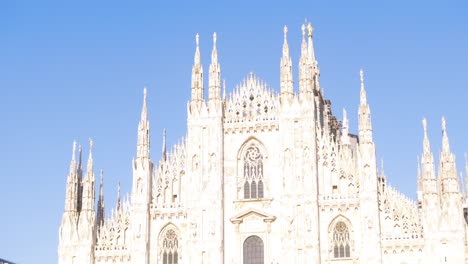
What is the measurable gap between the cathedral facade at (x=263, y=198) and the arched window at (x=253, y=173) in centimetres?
7

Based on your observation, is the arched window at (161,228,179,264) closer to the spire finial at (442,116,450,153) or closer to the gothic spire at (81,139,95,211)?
the gothic spire at (81,139,95,211)

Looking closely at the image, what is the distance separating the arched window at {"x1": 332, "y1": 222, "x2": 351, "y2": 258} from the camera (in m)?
52.3

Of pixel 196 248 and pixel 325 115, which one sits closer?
pixel 196 248

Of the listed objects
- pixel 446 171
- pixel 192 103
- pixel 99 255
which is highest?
pixel 192 103

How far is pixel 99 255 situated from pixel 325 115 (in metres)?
19.9

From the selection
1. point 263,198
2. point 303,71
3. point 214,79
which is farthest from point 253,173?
point 303,71

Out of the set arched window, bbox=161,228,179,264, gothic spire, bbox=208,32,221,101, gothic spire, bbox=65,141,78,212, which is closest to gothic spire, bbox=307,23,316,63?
gothic spire, bbox=208,32,221,101

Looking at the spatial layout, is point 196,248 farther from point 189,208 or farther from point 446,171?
point 446,171

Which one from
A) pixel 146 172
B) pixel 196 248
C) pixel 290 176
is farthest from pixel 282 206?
pixel 146 172

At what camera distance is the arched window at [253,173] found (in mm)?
55156

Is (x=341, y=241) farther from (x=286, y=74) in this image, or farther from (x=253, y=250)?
(x=286, y=74)

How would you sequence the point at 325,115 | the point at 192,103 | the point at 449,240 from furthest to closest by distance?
1. the point at 325,115
2. the point at 192,103
3. the point at 449,240

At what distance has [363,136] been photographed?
53281 millimetres

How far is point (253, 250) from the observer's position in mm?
54031
